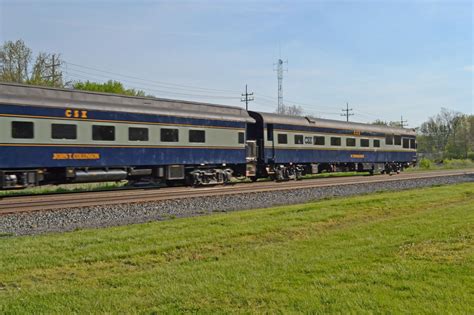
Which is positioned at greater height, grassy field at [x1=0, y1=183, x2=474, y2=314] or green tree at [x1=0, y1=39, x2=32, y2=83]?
green tree at [x1=0, y1=39, x2=32, y2=83]

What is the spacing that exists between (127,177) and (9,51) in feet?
119

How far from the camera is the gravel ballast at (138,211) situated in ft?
36.8

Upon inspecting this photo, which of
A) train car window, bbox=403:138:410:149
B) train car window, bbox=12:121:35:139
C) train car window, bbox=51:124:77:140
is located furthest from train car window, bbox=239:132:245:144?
train car window, bbox=403:138:410:149

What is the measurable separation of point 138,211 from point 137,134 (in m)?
7.04

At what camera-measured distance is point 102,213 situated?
43.8 feet

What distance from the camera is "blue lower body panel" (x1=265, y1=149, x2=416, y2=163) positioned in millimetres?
28183

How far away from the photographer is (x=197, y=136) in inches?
898

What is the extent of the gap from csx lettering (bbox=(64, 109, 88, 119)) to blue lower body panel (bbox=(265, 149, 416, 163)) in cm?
1203

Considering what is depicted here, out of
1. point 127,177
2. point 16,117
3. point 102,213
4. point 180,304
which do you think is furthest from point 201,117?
point 180,304

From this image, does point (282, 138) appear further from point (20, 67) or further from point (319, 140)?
point (20, 67)

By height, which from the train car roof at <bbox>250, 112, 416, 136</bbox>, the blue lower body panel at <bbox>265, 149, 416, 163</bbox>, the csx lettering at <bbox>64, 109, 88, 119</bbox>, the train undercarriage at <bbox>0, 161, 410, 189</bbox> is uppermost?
the train car roof at <bbox>250, 112, 416, 136</bbox>

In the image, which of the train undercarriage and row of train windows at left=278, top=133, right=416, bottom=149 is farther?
row of train windows at left=278, top=133, right=416, bottom=149

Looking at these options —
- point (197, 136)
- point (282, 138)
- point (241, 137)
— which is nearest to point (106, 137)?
point (197, 136)

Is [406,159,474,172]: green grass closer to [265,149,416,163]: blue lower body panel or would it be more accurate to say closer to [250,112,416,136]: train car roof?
[265,149,416,163]: blue lower body panel
